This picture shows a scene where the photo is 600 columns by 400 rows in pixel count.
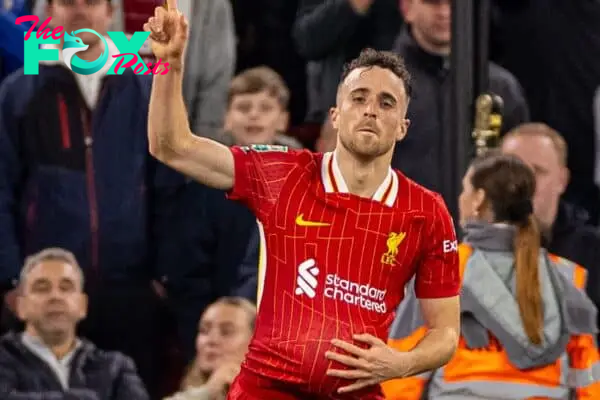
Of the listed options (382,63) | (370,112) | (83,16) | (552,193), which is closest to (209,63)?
(83,16)

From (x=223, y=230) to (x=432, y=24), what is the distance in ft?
3.95

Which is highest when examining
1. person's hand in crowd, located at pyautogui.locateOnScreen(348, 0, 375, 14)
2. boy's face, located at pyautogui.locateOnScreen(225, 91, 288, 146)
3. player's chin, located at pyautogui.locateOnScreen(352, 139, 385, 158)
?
person's hand in crowd, located at pyautogui.locateOnScreen(348, 0, 375, 14)

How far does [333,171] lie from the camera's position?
407 cm

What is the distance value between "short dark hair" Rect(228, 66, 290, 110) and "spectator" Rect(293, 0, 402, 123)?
0.83ft

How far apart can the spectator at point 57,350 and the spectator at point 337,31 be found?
1.41 m

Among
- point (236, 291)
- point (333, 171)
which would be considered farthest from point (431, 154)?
point (333, 171)

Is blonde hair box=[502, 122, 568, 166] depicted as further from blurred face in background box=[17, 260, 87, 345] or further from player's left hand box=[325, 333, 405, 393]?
player's left hand box=[325, 333, 405, 393]

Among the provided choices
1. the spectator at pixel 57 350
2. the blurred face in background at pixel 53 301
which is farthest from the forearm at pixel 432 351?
the blurred face in background at pixel 53 301

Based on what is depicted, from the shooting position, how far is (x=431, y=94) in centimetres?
636

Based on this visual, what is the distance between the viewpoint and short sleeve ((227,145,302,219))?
13.1 feet

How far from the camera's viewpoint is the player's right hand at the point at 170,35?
3.74 metres

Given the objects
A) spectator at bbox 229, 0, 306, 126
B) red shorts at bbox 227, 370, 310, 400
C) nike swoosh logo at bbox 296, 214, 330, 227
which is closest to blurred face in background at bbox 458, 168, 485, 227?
nike swoosh logo at bbox 296, 214, 330, 227

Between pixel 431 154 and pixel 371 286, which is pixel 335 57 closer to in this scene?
pixel 431 154

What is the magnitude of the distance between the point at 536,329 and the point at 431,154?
140 centimetres
